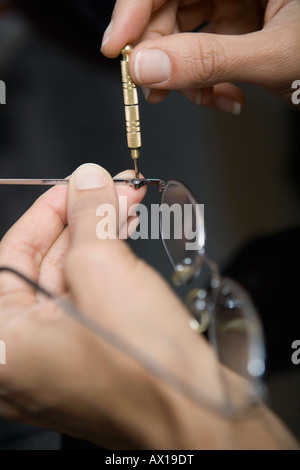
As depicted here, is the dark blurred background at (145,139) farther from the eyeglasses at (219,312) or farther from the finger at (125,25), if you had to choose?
the finger at (125,25)

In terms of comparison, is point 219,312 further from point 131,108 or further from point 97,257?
point 131,108

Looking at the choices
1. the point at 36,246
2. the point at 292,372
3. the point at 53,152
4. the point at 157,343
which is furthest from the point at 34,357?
the point at 53,152

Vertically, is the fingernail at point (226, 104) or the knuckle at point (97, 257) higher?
the fingernail at point (226, 104)

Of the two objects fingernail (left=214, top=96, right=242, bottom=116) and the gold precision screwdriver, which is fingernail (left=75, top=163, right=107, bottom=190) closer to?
Answer: the gold precision screwdriver

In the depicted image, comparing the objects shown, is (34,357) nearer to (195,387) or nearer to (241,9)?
(195,387)

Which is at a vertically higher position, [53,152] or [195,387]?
[53,152]

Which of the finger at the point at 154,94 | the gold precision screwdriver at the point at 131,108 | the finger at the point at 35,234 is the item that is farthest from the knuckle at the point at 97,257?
the finger at the point at 154,94

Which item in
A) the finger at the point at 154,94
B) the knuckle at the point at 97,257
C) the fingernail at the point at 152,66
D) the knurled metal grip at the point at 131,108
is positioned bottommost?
the knuckle at the point at 97,257

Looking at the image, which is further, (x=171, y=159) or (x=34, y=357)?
(x=171, y=159)
